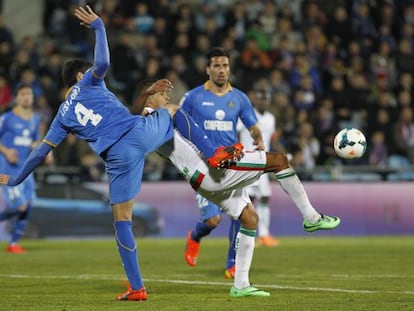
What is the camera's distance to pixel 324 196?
2119cm

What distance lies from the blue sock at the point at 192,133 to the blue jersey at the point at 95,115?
700 mm

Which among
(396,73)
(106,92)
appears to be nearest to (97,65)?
(106,92)

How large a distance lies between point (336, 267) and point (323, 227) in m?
4.13

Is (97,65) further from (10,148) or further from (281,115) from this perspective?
(281,115)

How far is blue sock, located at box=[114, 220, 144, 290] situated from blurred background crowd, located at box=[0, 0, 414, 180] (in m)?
11.5

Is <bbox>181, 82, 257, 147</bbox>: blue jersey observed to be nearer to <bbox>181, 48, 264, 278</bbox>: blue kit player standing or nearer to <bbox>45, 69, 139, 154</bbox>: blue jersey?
<bbox>181, 48, 264, 278</bbox>: blue kit player standing

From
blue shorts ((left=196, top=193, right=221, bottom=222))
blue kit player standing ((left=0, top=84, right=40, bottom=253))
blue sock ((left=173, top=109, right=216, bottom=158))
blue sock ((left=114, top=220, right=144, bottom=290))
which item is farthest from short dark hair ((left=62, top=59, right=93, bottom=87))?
blue kit player standing ((left=0, top=84, right=40, bottom=253))

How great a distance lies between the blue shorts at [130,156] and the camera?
31.7 ft

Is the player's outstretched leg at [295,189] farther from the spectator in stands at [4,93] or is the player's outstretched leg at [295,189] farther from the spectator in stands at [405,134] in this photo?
the spectator in stands at [405,134]

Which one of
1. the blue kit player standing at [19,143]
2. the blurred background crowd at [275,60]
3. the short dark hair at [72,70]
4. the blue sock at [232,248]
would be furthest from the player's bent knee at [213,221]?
the blurred background crowd at [275,60]

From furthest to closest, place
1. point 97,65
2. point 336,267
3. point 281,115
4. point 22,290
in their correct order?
point 281,115 < point 336,267 < point 22,290 < point 97,65

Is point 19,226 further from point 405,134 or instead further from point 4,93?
point 405,134

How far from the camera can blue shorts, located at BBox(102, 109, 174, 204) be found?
9656mm

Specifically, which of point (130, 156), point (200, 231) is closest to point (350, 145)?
point (130, 156)
